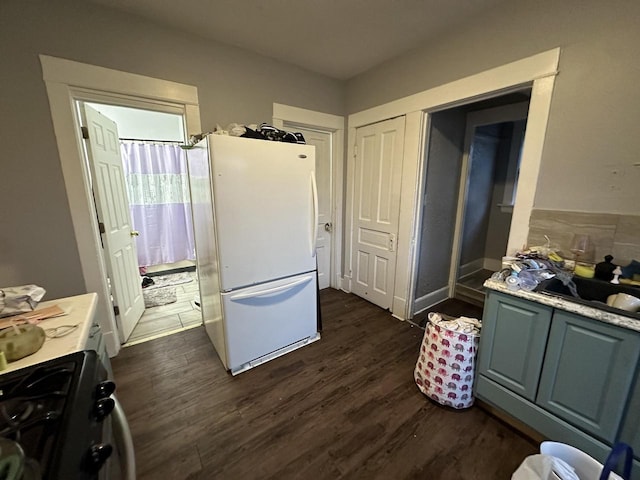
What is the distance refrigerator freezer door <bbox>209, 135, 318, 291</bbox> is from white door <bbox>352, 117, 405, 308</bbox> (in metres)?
1.00

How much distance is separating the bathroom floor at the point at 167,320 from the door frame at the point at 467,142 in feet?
9.81

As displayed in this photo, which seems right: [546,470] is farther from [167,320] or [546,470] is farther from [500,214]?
[500,214]

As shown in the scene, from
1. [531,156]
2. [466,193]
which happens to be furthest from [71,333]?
[466,193]

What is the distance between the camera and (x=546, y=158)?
5.47ft

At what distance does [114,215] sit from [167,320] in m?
1.18

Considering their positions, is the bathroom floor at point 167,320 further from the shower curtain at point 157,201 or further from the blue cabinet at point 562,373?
the blue cabinet at point 562,373

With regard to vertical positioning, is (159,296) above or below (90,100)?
below

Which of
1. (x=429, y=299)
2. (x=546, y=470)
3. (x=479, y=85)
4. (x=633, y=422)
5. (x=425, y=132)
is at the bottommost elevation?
(x=429, y=299)

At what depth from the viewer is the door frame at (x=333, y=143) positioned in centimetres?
268

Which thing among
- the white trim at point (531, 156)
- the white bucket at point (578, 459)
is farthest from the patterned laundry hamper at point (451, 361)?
the white trim at point (531, 156)

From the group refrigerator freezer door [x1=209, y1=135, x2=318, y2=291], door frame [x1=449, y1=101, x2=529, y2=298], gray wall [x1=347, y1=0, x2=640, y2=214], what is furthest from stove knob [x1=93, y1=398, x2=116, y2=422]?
door frame [x1=449, y1=101, x2=529, y2=298]

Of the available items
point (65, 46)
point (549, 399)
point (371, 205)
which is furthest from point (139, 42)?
point (549, 399)

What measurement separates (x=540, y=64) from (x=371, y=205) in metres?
1.68

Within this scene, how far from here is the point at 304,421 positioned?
1591 millimetres
